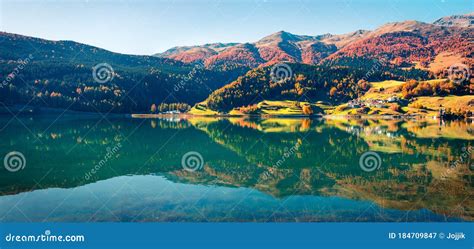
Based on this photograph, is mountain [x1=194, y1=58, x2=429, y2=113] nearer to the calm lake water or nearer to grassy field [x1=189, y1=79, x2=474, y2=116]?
grassy field [x1=189, y1=79, x2=474, y2=116]

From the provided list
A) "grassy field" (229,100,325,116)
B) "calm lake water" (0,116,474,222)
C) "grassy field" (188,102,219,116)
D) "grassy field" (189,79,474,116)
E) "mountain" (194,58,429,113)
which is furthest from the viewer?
"mountain" (194,58,429,113)

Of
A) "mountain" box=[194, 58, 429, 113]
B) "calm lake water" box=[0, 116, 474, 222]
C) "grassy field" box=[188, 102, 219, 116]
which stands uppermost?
"mountain" box=[194, 58, 429, 113]

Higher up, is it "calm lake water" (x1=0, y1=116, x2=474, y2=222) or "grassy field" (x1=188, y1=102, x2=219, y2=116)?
"grassy field" (x1=188, y1=102, x2=219, y2=116)

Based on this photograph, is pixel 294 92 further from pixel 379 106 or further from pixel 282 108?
pixel 379 106

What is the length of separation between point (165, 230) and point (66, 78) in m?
Answer: 199

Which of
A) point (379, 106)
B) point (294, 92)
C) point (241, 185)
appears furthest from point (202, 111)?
point (241, 185)

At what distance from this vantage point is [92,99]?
166m

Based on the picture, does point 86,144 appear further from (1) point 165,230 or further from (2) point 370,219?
(2) point 370,219

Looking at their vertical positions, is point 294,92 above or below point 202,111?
above

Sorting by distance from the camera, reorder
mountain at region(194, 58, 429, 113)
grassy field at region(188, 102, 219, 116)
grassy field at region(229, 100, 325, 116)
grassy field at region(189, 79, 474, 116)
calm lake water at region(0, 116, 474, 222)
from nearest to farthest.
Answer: calm lake water at region(0, 116, 474, 222) < grassy field at region(189, 79, 474, 116) < grassy field at region(229, 100, 325, 116) < grassy field at region(188, 102, 219, 116) < mountain at region(194, 58, 429, 113)

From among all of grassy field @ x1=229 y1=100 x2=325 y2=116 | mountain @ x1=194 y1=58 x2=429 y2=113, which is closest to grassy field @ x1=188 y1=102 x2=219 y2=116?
mountain @ x1=194 y1=58 x2=429 y2=113

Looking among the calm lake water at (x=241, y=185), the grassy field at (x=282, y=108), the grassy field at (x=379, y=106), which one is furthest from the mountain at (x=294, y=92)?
the calm lake water at (x=241, y=185)

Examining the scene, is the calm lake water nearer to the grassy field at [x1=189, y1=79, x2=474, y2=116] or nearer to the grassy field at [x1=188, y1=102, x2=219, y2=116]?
the grassy field at [x1=189, y1=79, x2=474, y2=116]

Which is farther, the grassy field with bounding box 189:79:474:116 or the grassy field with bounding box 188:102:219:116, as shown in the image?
the grassy field with bounding box 188:102:219:116
